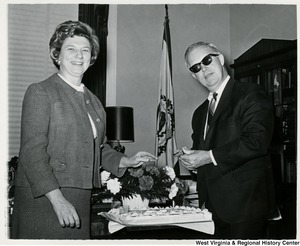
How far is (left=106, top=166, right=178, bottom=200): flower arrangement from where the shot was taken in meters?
2.29

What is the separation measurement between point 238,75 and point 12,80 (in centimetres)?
247

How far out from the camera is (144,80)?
4.47m

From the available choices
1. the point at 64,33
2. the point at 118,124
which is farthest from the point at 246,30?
the point at 64,33

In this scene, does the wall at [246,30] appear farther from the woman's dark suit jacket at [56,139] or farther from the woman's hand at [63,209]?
the woman's hand at [63,209]

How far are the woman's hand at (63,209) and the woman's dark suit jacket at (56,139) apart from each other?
0.03m

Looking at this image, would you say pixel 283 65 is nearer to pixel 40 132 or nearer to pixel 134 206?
pixel 134 206

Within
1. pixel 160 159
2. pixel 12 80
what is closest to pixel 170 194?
pixel 160 159

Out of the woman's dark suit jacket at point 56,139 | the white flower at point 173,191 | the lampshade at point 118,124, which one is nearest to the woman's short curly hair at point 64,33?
the woman's dark suit jacket at point 56,139

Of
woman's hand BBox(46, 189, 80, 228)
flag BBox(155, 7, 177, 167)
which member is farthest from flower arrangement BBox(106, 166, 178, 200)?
flag BBox(155, 7, 177, 167)

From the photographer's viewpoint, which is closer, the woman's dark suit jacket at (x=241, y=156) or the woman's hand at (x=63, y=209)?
the woman's hand at (x=63, y=209)

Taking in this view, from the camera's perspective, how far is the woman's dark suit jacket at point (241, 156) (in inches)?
77.9

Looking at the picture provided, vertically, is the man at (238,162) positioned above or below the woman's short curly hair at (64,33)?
below

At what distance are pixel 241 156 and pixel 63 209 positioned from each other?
3.13 feet

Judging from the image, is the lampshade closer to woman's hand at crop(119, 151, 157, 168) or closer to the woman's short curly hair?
woman's hand at crop(119, 151, 157, 168)
